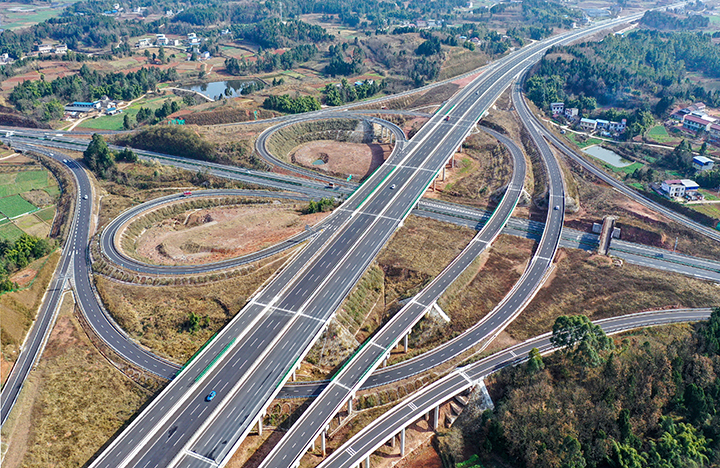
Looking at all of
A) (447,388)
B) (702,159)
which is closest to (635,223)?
(702,159)

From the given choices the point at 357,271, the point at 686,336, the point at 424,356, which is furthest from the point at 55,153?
the point at 686,336

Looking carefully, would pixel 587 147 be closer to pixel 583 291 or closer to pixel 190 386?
pixel 583 291

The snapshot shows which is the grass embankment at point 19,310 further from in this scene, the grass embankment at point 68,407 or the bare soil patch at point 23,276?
the grass embankment at point 68,407

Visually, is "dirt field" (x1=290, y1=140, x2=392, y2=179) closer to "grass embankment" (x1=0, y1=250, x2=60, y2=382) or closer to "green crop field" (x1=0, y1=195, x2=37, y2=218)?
"green crop field" (x1=0, y1=195, x2=37, y2=218)

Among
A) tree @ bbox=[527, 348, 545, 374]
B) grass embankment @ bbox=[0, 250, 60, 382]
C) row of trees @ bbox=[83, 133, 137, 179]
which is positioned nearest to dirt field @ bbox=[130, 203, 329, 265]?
grass embankment @ bbox=[0, 250, 60, 382]

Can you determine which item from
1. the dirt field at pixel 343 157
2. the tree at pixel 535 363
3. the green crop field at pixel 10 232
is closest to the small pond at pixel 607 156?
the dirt field at pixel 343 157

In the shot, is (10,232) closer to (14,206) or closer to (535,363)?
(14,206)
